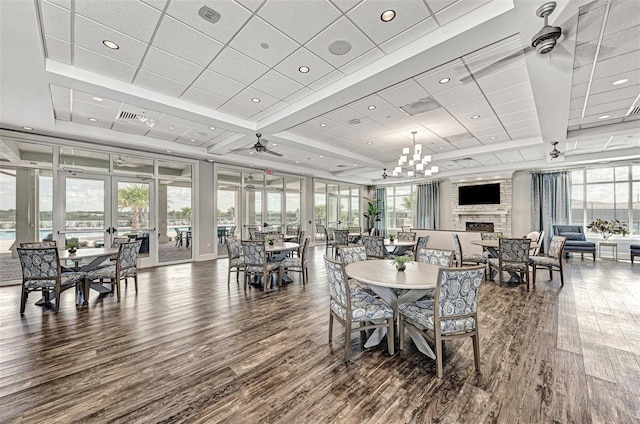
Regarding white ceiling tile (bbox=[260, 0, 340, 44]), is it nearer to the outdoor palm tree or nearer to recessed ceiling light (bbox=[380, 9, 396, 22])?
recessed ceiling light (bbox=[380, 9, 396, 22])

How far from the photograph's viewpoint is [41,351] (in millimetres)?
2783

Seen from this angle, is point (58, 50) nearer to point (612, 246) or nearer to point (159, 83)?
point (159, 83)

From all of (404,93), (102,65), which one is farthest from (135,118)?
(404,93)

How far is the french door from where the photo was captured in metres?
6.04

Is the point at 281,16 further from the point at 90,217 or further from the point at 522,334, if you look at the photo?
the point at 90,217

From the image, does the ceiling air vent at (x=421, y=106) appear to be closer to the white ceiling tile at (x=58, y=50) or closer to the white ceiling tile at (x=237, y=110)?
the white ceiling tile at (x=237, y=110)

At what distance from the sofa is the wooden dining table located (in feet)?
27.6

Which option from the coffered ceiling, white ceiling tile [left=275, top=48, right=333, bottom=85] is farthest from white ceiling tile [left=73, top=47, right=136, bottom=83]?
white ceiling tile [left=275, top=48, right=333, bottom=85]

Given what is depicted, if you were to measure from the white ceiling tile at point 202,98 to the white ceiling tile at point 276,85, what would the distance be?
82 centimetres

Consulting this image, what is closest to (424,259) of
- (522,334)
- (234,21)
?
(522,334)

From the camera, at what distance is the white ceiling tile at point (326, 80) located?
12.1 feet

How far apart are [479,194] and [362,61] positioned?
9.44m

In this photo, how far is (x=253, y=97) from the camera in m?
4.38

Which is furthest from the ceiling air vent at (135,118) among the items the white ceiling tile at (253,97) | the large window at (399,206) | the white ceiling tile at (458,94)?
the large window at (399,206)
